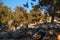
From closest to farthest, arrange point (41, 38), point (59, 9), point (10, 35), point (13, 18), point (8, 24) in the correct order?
1. point (59, 9)
2. point (41, 38)
3. point (10, 35)
4. point (8, 24)
5. point (13, 18)

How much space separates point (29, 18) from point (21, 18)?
2.27m

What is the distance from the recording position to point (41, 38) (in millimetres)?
22484

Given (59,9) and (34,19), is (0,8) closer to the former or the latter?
(34,19)

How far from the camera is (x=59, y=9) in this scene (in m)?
18.3

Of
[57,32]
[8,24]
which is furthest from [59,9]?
[8,24]

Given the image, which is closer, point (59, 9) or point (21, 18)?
point (59, 9)

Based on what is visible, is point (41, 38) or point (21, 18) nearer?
point (41, 38)

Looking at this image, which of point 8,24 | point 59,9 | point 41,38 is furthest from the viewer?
point 8,24

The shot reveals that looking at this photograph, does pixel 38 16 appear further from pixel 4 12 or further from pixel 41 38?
pixel 41 38

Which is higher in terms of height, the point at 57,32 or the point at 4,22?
the point at 4,22

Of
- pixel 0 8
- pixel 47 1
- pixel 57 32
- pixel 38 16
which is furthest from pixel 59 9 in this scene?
pixel 0 8

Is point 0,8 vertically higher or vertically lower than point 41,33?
higher

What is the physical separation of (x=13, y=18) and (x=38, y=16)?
274 inches

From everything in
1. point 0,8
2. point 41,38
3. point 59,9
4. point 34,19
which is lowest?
point 41,38
